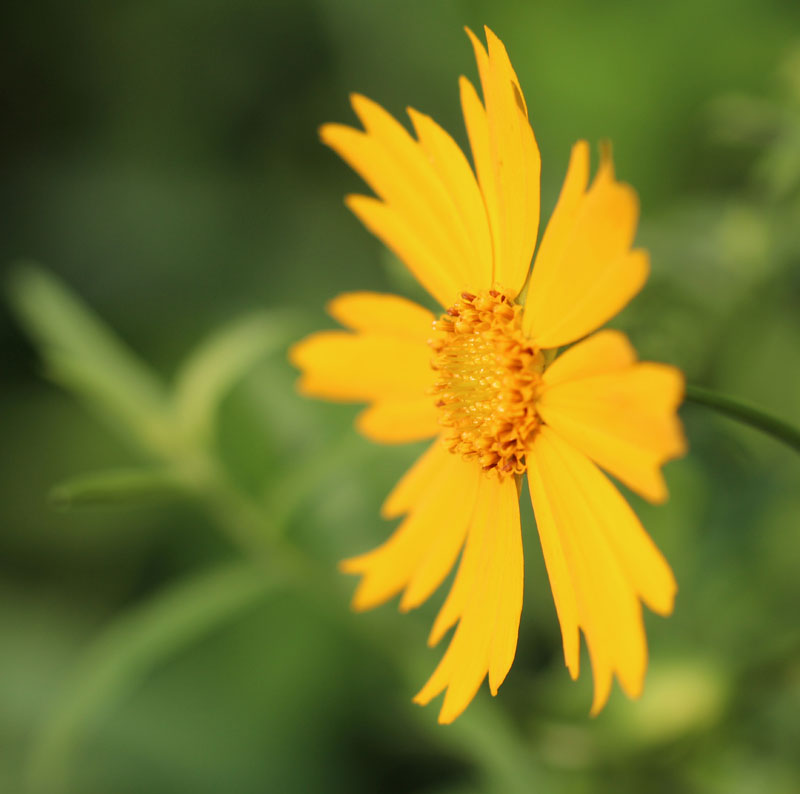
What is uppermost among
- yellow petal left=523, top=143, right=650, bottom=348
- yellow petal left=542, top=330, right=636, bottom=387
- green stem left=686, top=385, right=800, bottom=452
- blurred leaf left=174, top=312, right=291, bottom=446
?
blurred leaf left=174, top=312, right=291, bottom=446

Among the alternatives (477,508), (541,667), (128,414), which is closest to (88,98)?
(128,414)

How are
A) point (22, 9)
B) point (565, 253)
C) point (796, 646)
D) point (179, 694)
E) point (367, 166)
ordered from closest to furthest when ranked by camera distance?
point (565, 253) < point (367, 166) < point (796, 646) < point (179, 694) < point (22, 9)

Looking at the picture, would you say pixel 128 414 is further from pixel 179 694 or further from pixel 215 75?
pixel 215 75

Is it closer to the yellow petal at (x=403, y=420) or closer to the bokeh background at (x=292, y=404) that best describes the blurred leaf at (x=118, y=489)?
the bokeh background at (x=292, y=404)

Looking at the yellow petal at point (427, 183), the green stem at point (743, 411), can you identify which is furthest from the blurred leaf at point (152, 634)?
the green stem at point (743, 411)

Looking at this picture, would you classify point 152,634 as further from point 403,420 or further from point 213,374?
point 403,420

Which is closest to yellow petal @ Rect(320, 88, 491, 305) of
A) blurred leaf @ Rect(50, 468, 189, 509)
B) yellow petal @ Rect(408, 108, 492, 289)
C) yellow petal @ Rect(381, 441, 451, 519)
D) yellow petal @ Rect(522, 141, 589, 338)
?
yellow petal @ Rect(408, 108, 492, 289)

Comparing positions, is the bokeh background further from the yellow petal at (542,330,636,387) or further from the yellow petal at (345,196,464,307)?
the yellow petal at (542,330,636,387)
